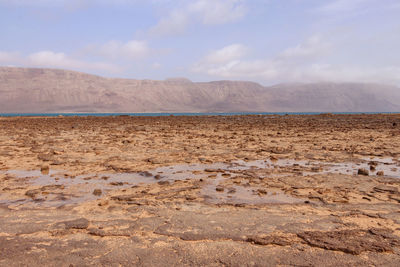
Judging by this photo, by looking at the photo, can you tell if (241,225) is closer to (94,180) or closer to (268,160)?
(94,180)

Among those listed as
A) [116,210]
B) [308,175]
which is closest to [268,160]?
[308,175]

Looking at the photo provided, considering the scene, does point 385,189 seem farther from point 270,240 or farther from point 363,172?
point 270,240

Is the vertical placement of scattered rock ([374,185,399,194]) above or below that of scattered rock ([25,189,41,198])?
above

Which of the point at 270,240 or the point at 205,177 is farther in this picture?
the point at 205,177

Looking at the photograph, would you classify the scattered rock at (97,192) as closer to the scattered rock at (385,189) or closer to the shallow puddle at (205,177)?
the shallow puddle at (205,177)

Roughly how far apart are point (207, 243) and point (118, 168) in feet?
16.2

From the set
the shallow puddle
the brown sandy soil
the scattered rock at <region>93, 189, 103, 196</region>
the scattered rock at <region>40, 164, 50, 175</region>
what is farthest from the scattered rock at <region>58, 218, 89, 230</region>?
the scattered rock at <region>40, 164, 50, 175</region>

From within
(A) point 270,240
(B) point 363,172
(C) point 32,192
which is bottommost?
(C) point 32,192

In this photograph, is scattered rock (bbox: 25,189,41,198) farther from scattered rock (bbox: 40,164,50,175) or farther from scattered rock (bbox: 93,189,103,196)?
scattered rock (bbox: 40,164,50,175)

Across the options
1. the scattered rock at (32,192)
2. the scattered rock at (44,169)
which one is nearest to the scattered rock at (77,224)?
the scattered rock at (32,192)

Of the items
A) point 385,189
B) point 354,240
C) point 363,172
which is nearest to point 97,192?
point 354,240

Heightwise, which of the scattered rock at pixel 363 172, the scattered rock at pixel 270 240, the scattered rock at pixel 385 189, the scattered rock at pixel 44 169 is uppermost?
the scattered rock at pixel 363 172

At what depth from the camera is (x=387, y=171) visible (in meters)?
7.27

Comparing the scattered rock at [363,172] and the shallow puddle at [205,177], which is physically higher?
the scattered rock at [363,172]
